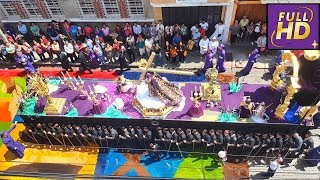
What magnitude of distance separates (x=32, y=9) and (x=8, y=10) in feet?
4.87

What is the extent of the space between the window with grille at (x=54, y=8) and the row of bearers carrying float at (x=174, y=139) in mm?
7126

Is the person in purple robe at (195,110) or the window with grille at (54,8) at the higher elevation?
the window with grille at (54,8)

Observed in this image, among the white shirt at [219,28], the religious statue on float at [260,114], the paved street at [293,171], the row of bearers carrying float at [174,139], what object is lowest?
the paved street at [293,171]

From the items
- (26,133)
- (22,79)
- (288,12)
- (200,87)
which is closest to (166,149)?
(200,87)

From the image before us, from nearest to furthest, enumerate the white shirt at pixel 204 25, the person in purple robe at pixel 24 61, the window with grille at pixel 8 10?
the person in purple robe at pixel 24 61 < the white shirt at pixel 204 25 < the window with grille at pixel 8 10

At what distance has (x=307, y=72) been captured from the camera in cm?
1295

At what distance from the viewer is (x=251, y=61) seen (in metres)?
17.2

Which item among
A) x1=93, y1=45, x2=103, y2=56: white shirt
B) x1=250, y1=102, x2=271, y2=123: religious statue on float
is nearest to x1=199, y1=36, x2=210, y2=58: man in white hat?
x1=250, y1=102, x2=271, y2=123: religious statue on float

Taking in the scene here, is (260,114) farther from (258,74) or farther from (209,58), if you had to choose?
(258,74)

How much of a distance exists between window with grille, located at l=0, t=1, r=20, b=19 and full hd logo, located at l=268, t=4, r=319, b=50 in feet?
46.9

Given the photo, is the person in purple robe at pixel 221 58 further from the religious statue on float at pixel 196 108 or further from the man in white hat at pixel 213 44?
the religious statue on float at pixel 196 108

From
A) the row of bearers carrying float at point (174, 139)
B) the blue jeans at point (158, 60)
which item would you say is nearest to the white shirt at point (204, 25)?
the blue jeans at point (158, 60)

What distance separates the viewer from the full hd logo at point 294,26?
12539mm

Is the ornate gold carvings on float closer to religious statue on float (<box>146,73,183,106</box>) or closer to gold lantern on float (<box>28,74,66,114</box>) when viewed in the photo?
religious statue on float (<box>146,73,183,106</box>)
